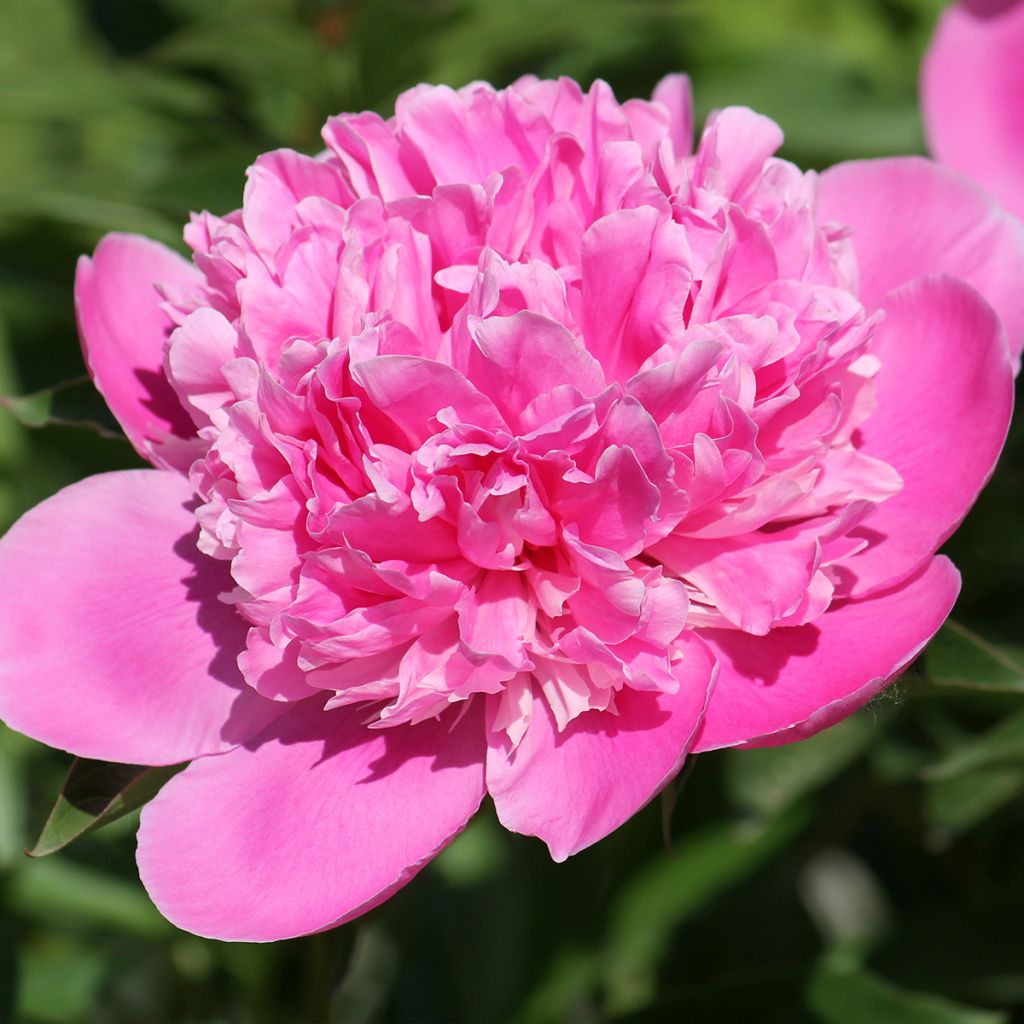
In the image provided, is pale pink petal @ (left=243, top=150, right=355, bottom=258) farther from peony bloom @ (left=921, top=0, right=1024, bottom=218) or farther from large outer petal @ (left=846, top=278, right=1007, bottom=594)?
peony bloom @ (left=921, top=0, right=1024, bottom=218)

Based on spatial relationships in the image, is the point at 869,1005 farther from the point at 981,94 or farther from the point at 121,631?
the point at 981,94

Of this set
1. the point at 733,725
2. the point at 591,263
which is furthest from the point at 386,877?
the point at 591,263

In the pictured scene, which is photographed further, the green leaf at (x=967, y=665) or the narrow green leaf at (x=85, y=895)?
the narrow green leaf at (x=85, y=895)

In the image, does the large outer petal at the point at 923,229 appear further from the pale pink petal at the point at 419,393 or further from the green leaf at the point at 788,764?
the green leaf at the point at 788,764

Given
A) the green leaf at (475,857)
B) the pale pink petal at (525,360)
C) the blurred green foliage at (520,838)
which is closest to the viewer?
the pale pink petal at (525,360)

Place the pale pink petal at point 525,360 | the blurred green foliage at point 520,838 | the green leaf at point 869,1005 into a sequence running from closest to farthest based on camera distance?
the pale pink petal at point 525,360, the green leaf at point 869,1005, the blurred green foliage at point 520,838

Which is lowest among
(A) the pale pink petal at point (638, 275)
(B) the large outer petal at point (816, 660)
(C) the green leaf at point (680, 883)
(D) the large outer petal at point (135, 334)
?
(C) the green leaf at point (680, 883)

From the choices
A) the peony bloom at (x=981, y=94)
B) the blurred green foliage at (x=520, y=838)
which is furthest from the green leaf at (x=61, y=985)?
the peony bloom at (x=981, y=94)
